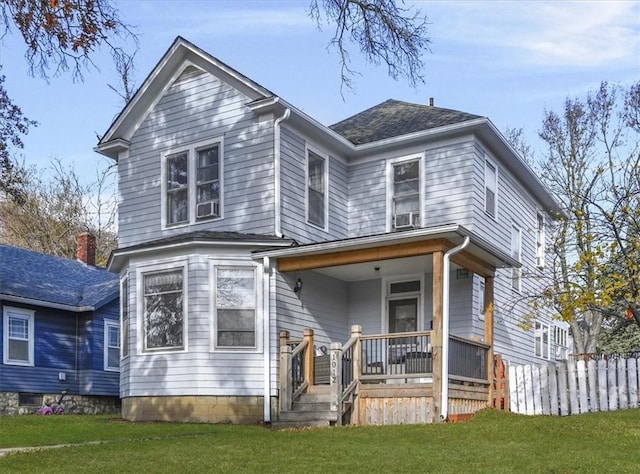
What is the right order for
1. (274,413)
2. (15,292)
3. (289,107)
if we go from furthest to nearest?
(15,292) → (289,107) → (274,413)

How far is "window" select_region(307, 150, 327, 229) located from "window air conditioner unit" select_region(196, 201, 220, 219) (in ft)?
6.41

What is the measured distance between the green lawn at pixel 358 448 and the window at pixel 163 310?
2.11 m

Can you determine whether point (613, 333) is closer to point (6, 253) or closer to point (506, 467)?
point (6, 253)

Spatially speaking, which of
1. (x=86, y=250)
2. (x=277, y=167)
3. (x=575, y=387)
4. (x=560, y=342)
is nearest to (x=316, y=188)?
(x=277, y=167)

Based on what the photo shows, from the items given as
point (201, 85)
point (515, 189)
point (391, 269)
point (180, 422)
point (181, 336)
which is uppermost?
point (201, 85)

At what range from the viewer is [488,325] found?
1545 cm

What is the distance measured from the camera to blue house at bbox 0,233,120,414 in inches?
853

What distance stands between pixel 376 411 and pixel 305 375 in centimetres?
179

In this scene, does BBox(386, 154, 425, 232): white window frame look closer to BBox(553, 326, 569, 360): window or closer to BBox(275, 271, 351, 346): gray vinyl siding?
BBox(275, 271, 351, 346): gray vinyl siding

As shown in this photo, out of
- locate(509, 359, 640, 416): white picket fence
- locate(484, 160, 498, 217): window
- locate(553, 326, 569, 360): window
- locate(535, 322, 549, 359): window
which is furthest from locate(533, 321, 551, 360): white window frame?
locate(509, 359, 640, 416): white picket fence

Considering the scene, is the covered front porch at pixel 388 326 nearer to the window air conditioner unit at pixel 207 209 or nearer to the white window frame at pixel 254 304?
the white window frame at pixel 254 304

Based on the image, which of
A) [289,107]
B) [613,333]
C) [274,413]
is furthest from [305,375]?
[613,333]

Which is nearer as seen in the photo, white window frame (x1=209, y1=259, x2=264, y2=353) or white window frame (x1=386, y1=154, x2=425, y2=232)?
white window frame (x1=209, y1=259, x2=264, y2=353)

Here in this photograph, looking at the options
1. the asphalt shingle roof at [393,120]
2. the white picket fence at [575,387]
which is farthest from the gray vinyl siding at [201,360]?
the white picket fence at [575,387]
